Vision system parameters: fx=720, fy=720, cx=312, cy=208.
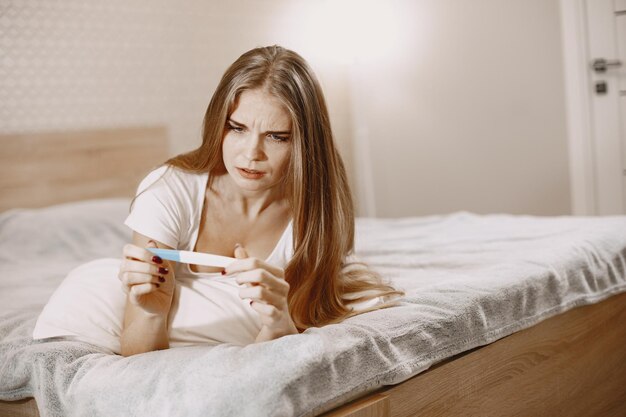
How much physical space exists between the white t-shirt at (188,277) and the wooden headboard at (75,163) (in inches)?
44.4

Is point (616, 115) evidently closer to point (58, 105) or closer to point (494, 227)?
point (494, 227)

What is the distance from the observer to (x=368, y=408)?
1003 mm

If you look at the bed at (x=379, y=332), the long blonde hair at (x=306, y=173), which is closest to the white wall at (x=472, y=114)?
the bed at (x=379, y=332)

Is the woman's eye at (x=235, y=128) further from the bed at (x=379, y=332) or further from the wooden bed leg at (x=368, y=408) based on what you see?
the wooden bed leg at (x=368, y=408)

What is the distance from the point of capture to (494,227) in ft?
7.22

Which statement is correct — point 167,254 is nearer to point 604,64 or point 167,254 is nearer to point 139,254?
point 139,254

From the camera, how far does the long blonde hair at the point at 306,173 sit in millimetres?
1183

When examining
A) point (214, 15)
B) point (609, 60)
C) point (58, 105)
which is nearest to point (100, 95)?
point (58, 105)

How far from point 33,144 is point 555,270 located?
1603mm

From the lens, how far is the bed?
93 centimetres

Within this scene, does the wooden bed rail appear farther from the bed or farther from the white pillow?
the white pillow

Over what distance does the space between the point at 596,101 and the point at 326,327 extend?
7.19 ft

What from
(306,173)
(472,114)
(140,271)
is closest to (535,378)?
(306,173)

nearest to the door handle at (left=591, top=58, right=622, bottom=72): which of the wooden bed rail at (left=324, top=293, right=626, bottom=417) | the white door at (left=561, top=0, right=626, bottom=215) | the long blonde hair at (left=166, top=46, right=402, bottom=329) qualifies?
the white door at (left=561, top=0, right=626, bottom=215)
